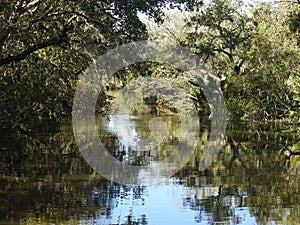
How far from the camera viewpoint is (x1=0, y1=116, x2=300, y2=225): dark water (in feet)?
26.0

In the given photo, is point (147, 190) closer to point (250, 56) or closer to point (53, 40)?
point (53, 40)

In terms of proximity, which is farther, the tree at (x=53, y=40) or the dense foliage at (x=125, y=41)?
the dense foliage at (x=125, y=41)

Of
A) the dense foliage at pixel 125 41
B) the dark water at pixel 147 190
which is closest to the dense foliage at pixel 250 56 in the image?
the dense foliage at pixel 125 41

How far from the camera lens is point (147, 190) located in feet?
32.7

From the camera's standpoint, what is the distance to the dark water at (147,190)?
794 centimetres

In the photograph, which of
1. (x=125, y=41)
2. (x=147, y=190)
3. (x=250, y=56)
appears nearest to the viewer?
(x=147, y=190)

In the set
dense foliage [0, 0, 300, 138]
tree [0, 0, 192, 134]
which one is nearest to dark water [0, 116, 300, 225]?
tree [0, 0, 192, 134]

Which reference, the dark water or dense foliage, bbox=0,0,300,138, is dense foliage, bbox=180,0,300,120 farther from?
the dark water

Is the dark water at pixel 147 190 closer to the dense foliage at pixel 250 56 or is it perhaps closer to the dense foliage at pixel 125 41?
the dense foliage at pixel 125 41

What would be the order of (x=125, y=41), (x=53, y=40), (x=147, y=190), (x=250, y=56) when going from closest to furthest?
1. (x=147, y=190)
2. (x=125, y=41)
3. (x=53, y=40)
4. (x=250, y=56)

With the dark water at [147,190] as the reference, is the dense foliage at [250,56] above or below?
above

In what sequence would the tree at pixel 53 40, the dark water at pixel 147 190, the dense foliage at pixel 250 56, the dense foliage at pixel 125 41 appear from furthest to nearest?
the dense foliage at pixel 250 56, the dense foliage at pixel 125 41, the tree at pixel 53 40, the dark water at pixel 147 190

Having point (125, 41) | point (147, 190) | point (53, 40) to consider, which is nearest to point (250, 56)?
point (53, 40)

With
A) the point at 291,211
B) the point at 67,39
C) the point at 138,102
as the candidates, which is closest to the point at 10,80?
the point at 67,39
